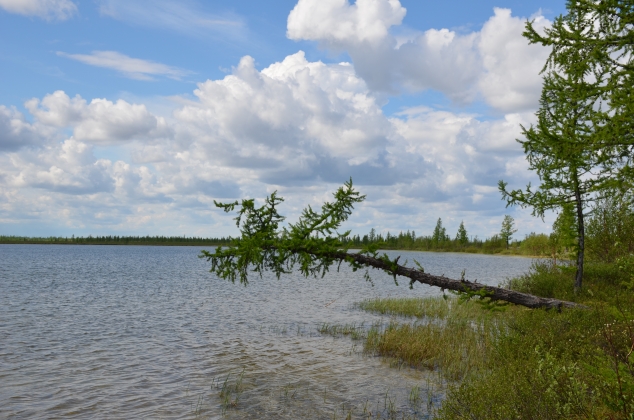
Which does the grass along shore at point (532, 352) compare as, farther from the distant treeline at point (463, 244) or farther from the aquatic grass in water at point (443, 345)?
the distant treeline at point (463, 244)

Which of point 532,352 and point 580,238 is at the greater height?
point 580,238

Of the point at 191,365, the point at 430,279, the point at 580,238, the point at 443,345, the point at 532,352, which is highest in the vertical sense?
the point at 580,238

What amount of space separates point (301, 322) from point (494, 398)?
15476 mm

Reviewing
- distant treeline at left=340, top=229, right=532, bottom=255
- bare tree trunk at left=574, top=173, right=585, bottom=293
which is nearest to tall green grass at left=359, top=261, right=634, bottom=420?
bare tree trunk at left=574, top=173, right=585, bottom=293

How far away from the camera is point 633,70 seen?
13383mm

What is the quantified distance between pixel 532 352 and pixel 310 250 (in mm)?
5398

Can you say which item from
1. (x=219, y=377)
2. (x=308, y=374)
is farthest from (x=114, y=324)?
(x=308, y=374)

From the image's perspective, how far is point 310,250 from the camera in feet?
38.2

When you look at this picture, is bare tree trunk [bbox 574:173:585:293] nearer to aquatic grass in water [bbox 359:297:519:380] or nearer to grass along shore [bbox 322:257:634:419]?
grass along shore [bbox 322:257:634:419]

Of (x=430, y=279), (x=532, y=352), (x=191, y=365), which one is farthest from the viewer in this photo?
(x=191, y=365)

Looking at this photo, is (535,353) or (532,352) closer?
(535,353)

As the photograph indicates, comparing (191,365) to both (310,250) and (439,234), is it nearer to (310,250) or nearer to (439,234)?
(310,250)

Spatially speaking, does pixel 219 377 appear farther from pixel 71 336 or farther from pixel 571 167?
pixel 571 167

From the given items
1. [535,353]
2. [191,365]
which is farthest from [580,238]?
[191,365]
